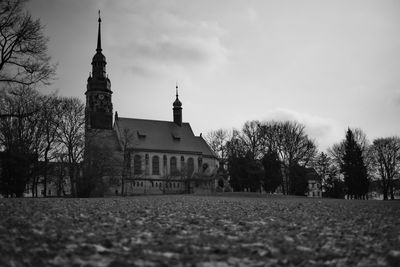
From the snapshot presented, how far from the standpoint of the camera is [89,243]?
273 inches

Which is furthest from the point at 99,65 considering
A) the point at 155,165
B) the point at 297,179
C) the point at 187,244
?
the point at 187,244

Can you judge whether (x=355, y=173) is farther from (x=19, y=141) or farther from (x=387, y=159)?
(x=19, y=141)

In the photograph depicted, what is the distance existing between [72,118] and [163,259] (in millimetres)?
49642

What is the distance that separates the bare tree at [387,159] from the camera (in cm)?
7581

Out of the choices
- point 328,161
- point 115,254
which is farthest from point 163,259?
point 328,161

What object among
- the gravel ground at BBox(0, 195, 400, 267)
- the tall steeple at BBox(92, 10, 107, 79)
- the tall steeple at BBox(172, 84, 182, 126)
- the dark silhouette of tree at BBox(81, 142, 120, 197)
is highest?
the tall steeple at BBox(92, 10, 107, 79)

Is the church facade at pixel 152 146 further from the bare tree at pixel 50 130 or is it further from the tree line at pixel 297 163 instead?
the bare tree at pixel 50 130

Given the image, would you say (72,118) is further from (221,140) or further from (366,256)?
(366,256)

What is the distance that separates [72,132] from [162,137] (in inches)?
1426

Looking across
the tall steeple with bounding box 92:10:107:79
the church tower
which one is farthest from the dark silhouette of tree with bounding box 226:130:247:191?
the tall steeple with bounding box 92:10:107:79

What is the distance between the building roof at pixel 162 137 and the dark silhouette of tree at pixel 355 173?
30.1m

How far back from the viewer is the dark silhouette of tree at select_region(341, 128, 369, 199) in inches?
2709

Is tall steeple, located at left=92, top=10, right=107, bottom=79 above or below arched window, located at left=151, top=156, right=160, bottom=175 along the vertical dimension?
above

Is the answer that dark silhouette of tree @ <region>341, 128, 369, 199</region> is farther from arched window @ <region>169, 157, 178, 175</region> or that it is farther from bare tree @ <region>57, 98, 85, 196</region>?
bare tree @ <region>57, 98, 85, 196</region>
